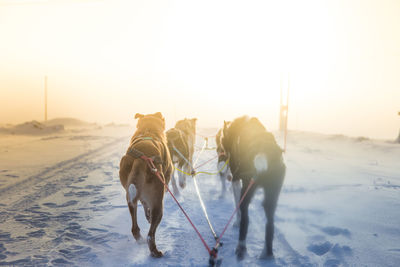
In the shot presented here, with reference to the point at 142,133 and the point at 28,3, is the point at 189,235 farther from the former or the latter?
the point at 28,3

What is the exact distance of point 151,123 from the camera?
16.0ft

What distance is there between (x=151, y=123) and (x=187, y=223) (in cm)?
198

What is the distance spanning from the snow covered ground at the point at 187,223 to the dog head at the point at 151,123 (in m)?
1.75

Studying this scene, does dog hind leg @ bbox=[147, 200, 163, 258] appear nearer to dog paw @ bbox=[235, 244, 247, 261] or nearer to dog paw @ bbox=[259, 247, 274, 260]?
dog paw @ bbox=[235, 244, 247, 261]

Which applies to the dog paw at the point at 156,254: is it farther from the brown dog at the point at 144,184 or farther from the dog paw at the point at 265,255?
the dog paw at the point at 265,255

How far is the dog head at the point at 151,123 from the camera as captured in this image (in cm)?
479

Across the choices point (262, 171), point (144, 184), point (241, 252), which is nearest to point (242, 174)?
point (262, 171)

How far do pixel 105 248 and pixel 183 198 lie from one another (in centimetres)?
272

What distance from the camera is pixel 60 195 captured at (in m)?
6.44

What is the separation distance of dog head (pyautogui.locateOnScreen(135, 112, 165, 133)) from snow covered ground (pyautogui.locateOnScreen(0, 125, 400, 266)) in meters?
1.75

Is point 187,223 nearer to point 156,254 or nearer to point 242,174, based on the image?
point 156,254

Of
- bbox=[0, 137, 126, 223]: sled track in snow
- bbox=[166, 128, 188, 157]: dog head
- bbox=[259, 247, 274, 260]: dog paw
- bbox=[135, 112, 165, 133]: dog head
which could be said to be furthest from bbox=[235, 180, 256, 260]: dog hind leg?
bbox=[0, 137, 126, 223]: sled track in snow

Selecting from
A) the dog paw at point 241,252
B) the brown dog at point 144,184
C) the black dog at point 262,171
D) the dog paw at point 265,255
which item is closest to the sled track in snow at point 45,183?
the brown dog at point 144,184

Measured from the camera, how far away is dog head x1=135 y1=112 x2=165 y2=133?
4793mm
